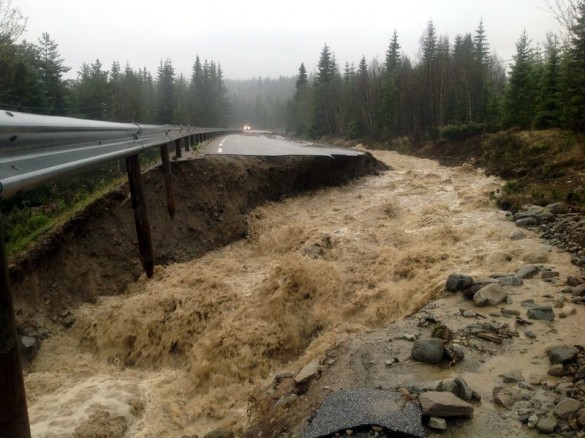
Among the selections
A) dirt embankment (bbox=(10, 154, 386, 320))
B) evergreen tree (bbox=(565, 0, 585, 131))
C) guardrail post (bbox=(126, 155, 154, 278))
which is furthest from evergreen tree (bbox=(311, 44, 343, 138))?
guardrail post (bbox=(126, 155, 154, 278))

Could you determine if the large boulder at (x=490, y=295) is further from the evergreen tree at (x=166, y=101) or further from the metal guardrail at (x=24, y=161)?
the evergreen tree at (x=166, y=101)

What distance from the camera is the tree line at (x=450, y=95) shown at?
19062mm

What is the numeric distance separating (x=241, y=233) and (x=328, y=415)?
29.3ft

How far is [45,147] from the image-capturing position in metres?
3.33

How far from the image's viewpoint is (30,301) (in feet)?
28.2

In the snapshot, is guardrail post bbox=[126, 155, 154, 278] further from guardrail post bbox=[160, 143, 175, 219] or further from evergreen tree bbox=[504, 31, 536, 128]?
evergreen tree bbox=[504, 31, 536, 128]

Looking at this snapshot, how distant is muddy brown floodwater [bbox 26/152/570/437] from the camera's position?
6043 mm

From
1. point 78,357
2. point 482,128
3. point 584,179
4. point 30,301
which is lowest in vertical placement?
point 78,357

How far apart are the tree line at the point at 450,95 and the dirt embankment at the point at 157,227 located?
11.8 metres

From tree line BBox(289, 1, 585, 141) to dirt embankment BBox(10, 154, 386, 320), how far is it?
11808mm

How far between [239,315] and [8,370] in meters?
6.00

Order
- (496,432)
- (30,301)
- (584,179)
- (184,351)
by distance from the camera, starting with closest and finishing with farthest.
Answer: (496,432) < (184,351) < (30,301) < (584,179)

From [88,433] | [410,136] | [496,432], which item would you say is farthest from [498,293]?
[410,136]

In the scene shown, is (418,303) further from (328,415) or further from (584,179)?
(584,179)
